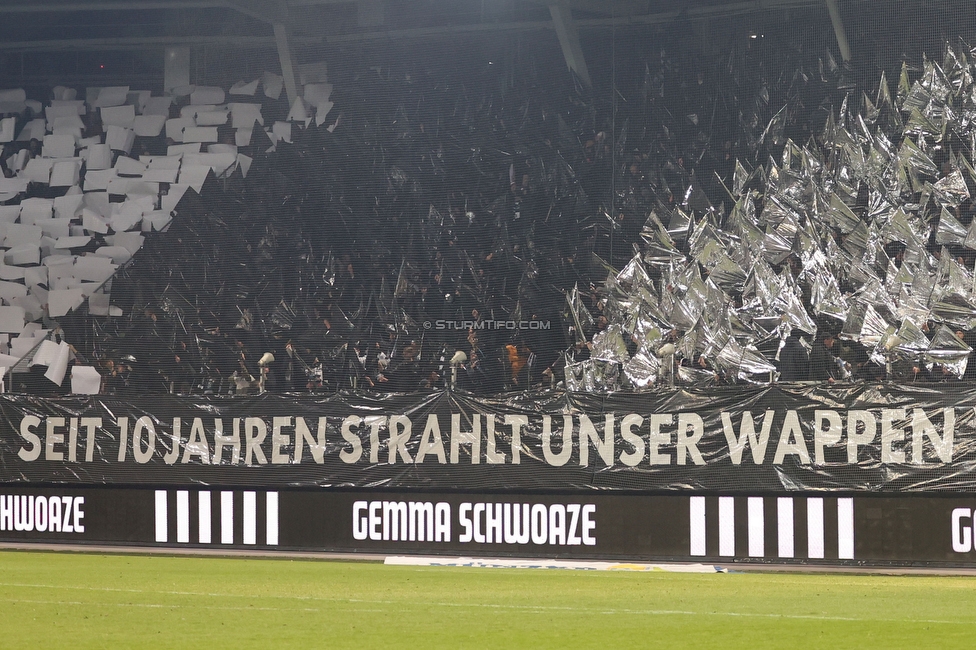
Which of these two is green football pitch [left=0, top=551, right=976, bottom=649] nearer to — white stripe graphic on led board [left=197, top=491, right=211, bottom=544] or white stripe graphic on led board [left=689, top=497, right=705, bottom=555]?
white stripe graphic on led board [left=689, top=497, right=705, bottom=555]

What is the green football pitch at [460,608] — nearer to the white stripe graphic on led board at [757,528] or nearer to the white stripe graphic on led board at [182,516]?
the white stripe graphic on led board at [757,528]

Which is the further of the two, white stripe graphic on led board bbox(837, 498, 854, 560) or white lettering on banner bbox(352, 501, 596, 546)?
white lettering on banner bbox(352, 501, 596, 546)

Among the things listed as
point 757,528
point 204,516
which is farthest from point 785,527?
point 204,516

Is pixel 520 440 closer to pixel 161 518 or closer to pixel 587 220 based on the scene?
pixel 161 518

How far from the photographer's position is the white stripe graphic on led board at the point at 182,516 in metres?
11.0

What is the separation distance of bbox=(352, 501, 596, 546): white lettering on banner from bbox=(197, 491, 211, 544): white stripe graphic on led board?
4.52 feet

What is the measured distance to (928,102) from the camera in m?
14.3

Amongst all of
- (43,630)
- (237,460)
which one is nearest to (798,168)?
(237,460)

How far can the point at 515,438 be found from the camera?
Result: 10.5 metres

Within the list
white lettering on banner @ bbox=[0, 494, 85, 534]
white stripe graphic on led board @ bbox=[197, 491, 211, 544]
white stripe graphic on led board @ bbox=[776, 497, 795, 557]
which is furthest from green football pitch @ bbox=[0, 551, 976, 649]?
white lettering on banner @ bbox=[0, 494, 85, 534]

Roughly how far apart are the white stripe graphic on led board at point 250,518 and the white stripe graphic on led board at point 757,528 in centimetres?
434

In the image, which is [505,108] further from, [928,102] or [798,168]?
[928,102]

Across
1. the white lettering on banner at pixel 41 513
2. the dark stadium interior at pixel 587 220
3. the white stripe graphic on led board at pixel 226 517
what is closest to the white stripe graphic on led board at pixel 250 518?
the white stripe graphic on led board at pixel 226 517

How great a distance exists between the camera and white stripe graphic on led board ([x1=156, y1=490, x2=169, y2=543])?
36.1 ft
